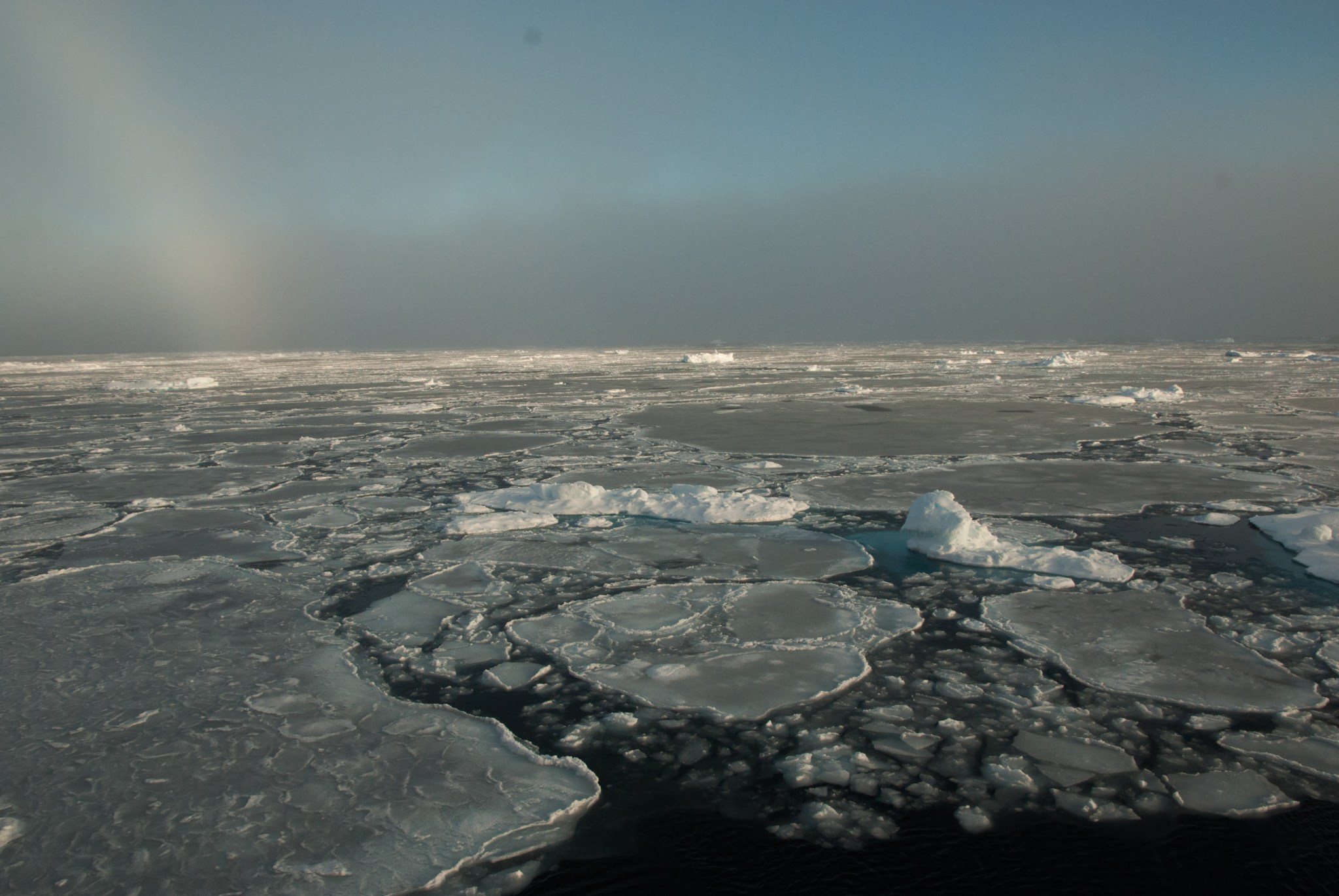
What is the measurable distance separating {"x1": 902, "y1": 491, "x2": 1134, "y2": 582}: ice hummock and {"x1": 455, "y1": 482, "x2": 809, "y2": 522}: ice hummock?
4.65 ft

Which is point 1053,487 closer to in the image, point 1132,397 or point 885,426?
point 885,426

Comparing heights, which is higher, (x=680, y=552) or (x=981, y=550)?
(x=981, y=550)

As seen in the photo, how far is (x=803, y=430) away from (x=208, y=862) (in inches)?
468

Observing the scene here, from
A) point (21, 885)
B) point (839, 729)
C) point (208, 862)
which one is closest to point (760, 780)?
point (839, 729)

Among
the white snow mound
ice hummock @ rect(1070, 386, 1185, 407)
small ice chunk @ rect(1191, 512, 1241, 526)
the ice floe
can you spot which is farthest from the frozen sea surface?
the white snow mound

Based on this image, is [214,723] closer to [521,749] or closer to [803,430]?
[521,749]

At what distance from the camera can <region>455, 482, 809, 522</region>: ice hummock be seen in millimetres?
7395

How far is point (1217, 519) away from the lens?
695 cm

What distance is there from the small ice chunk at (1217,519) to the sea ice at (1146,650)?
2.39 m

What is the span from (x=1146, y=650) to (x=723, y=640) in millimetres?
2226

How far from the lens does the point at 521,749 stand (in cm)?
328

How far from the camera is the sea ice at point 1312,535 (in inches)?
217

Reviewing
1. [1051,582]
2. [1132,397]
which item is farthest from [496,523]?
[1132,397]

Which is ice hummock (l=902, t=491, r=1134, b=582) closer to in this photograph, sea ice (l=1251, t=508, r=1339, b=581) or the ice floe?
sea ice (l=1251, t=508, r=1339, b=581)
